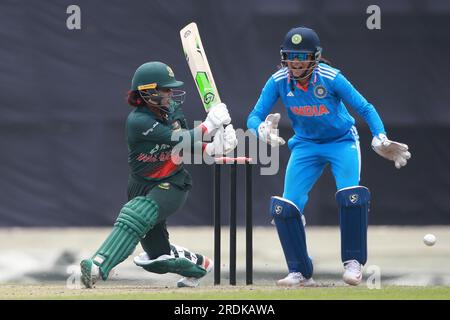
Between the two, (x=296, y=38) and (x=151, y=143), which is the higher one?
(x=296, y=38)

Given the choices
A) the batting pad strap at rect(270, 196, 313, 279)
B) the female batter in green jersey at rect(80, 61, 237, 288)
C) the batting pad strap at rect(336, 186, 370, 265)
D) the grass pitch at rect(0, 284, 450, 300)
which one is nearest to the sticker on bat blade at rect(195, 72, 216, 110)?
the female batter in green jersey at rect(80, 61, 237, 288)

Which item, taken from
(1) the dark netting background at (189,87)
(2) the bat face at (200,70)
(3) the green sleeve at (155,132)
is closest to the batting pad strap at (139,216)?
(3) the green sleeve at (155,132)

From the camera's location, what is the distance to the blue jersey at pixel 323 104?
7.37 metres

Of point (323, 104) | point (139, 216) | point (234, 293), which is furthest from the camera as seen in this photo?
point (323, 104)

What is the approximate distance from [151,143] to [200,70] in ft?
2.07

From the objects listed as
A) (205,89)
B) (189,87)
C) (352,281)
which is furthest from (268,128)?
(189,87)

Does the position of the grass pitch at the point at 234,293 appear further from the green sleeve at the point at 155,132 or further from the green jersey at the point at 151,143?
the green sleeve at the point at 155,132

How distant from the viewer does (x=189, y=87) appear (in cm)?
981

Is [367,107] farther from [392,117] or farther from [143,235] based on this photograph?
[392,117]

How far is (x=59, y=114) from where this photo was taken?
9781mm

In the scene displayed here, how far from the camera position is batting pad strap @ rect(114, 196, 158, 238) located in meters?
7.07

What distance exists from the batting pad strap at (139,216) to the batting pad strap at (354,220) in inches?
44.2

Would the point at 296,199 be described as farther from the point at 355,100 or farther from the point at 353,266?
the point at 355,100

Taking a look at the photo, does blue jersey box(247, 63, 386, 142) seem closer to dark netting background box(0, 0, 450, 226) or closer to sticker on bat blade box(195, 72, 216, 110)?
sticker on bat blade box(195, 72, 216, 110)
